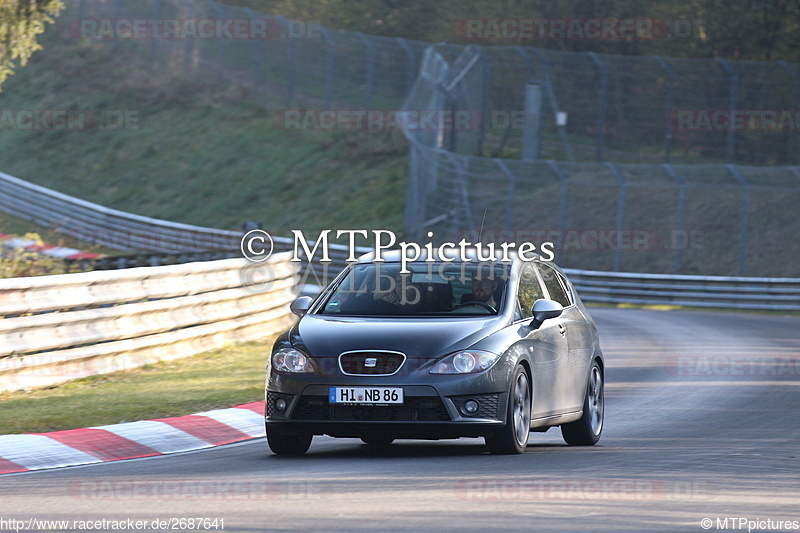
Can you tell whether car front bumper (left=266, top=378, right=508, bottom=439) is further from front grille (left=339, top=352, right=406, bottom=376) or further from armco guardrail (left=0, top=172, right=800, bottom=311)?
armco guardrail (left=0, top=172, right=800, bottom=311)

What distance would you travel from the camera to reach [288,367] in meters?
9.27

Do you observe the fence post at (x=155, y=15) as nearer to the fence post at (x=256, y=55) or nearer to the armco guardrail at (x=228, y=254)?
the fence post at (x=256, y=55)

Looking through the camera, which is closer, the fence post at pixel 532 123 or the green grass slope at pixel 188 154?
the fence post at pixel 532 123

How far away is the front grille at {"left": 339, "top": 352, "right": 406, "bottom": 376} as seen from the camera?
9016mm

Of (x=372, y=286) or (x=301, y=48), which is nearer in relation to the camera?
(x=372, y=286)

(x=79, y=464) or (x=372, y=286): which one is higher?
(x=372, y=286)

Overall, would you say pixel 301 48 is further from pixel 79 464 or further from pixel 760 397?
pixel 79 464

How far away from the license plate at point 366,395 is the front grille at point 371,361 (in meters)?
0.11

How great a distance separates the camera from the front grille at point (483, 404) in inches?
354

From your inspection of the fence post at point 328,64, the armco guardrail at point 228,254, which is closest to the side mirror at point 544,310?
the armco guardrail at point 228,254

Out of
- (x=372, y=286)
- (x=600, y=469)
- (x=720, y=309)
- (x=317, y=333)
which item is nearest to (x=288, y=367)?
(x=317, y=333)

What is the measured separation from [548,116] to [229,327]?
88.2 ft
